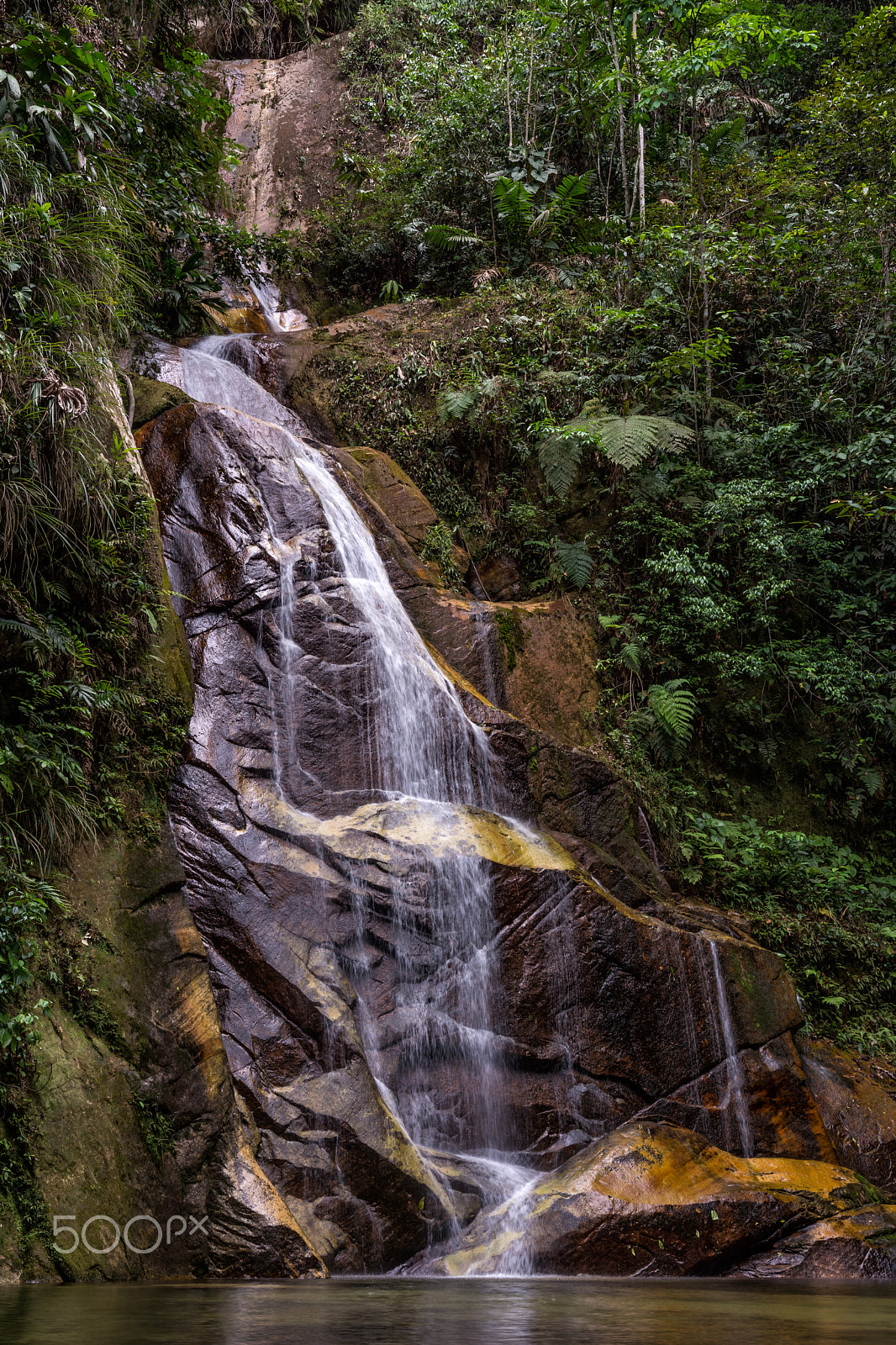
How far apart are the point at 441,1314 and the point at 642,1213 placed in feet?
9.27

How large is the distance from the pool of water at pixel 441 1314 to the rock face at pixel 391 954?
1.10 metres

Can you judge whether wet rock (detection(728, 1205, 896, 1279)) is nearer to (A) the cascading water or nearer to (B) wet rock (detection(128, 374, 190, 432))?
(A) the cascading water

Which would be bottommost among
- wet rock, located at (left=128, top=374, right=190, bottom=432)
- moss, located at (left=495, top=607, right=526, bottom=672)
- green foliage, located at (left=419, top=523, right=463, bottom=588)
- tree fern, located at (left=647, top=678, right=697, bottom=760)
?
tree fern, located at (left=647, top=678, right=697, bottom=760)

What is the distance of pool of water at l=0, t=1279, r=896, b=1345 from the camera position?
7.28 feet

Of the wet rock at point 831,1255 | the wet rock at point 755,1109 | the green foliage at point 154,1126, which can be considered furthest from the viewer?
the wet rock at point 755,1109

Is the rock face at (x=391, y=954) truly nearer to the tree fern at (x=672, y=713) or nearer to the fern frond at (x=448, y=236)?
the tree fern at (x=672, y=713)

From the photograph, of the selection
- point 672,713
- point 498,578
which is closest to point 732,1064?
point 672,713

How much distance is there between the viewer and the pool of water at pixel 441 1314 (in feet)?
7.28

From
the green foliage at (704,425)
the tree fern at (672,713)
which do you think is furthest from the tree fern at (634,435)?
the tree fern at (672,713)

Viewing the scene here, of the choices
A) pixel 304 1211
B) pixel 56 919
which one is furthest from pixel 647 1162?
pixel 56 919

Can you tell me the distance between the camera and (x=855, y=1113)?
23.0 feet

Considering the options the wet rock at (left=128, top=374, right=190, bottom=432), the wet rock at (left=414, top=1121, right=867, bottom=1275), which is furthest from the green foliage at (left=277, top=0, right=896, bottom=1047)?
the wet rock at (left=128, top=374, right=190, bottom=432)

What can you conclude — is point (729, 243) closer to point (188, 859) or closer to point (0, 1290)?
point (188, 859)

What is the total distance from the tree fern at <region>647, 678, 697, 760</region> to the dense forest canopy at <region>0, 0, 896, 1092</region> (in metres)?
0.04
